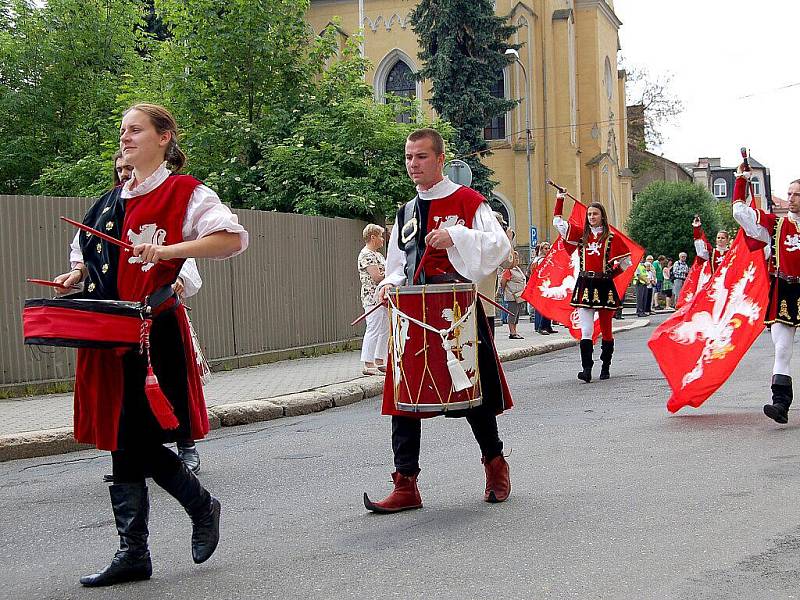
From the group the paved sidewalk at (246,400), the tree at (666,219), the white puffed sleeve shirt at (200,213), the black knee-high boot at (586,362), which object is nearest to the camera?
the white puffed sleeve shirt at (200,213)

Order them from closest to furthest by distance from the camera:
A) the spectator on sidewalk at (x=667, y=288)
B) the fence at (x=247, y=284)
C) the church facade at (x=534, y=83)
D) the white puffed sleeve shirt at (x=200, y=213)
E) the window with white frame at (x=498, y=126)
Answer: the white puffed sleeve shirt at (x=200, y=213), the fence at (x=247, y=284), the spectator on sidewalk at (x=667, y=288), the church facade at (x=534, y=83), the window with white frame at (x=498, y=126)

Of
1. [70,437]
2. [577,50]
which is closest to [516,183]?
[577,50]

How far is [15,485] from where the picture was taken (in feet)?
24.1

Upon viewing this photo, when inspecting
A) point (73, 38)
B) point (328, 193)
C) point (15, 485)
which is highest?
point (73, 38)

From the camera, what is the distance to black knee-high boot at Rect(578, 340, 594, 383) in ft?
40.6

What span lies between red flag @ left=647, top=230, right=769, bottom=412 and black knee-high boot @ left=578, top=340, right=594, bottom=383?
8.83ft

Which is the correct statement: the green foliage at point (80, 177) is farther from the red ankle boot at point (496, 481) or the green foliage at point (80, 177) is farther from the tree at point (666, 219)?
the tree at point (666, 219)

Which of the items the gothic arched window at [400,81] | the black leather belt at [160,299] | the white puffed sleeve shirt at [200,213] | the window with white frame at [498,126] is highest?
the gothic arched window at [400,81]

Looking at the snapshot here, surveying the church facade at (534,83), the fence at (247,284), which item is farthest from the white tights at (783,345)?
the church facade at (534,83)

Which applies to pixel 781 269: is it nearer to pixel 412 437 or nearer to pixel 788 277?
pixel 788 277

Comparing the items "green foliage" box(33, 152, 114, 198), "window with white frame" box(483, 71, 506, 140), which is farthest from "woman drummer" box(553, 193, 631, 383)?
"window with white frame" box(483, 71, 506, 140)

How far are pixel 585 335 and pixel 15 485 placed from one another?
697cm

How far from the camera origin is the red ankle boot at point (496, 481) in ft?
19.2

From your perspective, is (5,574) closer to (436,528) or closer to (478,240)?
(436,528)
